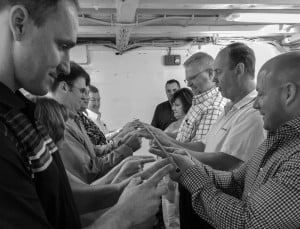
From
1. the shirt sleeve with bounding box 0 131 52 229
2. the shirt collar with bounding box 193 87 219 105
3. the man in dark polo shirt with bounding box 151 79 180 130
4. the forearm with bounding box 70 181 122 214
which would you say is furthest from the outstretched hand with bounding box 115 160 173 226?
the man in dark polo shirt with bounding box 151 79 180 130

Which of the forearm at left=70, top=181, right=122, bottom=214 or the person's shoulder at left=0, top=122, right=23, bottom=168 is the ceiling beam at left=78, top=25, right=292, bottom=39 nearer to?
the forearm at left=70, top=181, right=122, bottom=214

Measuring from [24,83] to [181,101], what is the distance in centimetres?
291

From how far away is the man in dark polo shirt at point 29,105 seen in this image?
1.72 ft

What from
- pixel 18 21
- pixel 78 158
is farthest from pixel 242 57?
pixel 18 21

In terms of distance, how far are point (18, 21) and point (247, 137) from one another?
1434 mm

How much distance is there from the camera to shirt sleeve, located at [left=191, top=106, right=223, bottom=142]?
2305 millimetres

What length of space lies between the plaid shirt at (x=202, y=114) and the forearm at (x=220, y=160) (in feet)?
1.73

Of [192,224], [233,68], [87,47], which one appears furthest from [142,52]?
[192,224]

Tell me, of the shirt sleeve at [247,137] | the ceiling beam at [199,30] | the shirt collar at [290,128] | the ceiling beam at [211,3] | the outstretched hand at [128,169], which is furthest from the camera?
the ceiling beam at [199,30]

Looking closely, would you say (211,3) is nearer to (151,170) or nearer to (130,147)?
(130,147)

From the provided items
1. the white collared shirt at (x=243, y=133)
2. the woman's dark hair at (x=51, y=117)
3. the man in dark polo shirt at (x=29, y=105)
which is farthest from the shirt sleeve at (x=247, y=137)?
the man in dark polo shirt at (x=29, y=105)

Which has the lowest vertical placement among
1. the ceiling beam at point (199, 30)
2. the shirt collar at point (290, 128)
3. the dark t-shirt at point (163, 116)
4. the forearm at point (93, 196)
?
the dark t-shirt at point (163, 116)

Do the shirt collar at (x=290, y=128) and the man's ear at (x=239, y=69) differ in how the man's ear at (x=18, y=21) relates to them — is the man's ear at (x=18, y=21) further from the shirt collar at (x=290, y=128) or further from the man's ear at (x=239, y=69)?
the man's ear at (x=239, y=69)

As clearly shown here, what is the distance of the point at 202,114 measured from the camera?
7.77 ft
